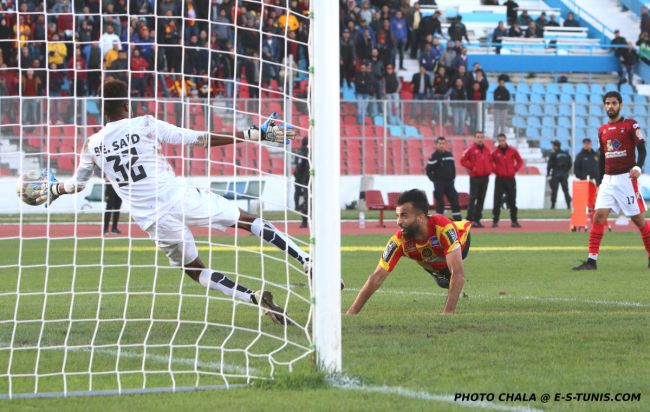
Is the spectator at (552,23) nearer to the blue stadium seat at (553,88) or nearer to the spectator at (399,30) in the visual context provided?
the blue stadium seat at (553,88)

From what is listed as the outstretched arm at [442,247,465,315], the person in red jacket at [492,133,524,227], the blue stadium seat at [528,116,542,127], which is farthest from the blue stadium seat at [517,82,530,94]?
the outstretched arm at [442,247,465,315]

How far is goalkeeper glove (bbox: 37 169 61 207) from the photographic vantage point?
31.1 ft

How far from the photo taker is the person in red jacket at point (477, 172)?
2775cm

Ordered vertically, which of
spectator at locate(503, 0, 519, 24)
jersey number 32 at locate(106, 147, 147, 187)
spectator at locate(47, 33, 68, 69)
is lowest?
jersey number 32 at locate(106, 147, 147, 187)

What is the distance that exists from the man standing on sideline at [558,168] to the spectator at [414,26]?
22.2 feet

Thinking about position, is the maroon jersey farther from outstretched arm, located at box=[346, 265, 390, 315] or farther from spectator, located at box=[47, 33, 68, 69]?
spectator, located at box=[47, 33, 68, 69]

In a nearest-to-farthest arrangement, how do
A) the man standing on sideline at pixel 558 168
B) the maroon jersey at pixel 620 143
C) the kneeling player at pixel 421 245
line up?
the kneeling player at pixel 421 245 < the maroon jersey at pixel 620 143 < the man standing on sideline at pixel 558 168

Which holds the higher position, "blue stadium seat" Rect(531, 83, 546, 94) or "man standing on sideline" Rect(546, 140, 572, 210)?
"blue stadium seat" Rect(531, 83, 546, 94)

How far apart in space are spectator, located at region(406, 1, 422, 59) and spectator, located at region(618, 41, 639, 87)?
7307 mm

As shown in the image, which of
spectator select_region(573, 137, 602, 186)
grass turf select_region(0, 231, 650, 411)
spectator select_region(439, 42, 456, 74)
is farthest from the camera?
spectator select_region(439, 42, 456, 74)

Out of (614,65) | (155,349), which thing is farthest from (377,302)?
(614,65)

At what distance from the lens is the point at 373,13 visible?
36.7 m

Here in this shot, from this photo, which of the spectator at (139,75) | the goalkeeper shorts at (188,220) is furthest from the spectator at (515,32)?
the goalkeeper shorts at (188,220)

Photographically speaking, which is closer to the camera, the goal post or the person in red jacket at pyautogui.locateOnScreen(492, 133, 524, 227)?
the goal post
